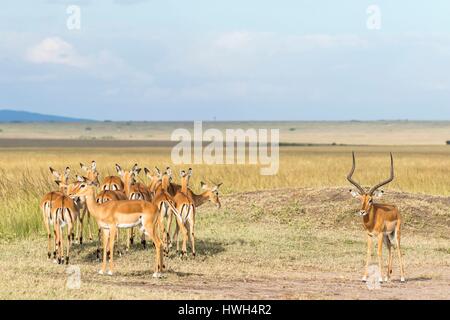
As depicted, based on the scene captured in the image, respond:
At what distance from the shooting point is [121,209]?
43.9 feet

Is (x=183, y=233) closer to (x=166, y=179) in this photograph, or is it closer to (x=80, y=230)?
(x=166, y=179)

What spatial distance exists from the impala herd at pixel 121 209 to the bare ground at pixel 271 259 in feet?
1.30

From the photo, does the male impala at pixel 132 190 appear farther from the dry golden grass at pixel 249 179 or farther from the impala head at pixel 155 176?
the dry golden grass at pixel 249 179

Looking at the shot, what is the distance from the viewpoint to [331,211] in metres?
21.5

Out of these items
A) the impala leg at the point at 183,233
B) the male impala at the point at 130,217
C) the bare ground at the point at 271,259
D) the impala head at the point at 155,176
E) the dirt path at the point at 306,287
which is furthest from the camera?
the impala head at the point at 155,176

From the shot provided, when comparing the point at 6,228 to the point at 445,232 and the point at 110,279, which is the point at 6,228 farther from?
the point at 445,232

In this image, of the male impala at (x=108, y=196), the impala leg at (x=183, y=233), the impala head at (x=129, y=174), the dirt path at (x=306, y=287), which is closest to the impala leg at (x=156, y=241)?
the dirt path at (x=306, y=287)

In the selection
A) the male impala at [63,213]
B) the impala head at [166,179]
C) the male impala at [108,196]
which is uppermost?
the impala head at [166,179]

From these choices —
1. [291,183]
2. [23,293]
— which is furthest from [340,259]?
[291,183]

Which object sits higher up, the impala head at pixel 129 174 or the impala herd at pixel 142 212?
the impala head at pixel 129 174

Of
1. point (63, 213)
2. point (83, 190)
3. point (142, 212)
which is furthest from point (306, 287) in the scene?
point (63, 213)

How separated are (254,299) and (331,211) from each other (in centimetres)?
1024

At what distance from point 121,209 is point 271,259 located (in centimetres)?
379

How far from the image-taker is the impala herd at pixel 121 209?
1340cm
